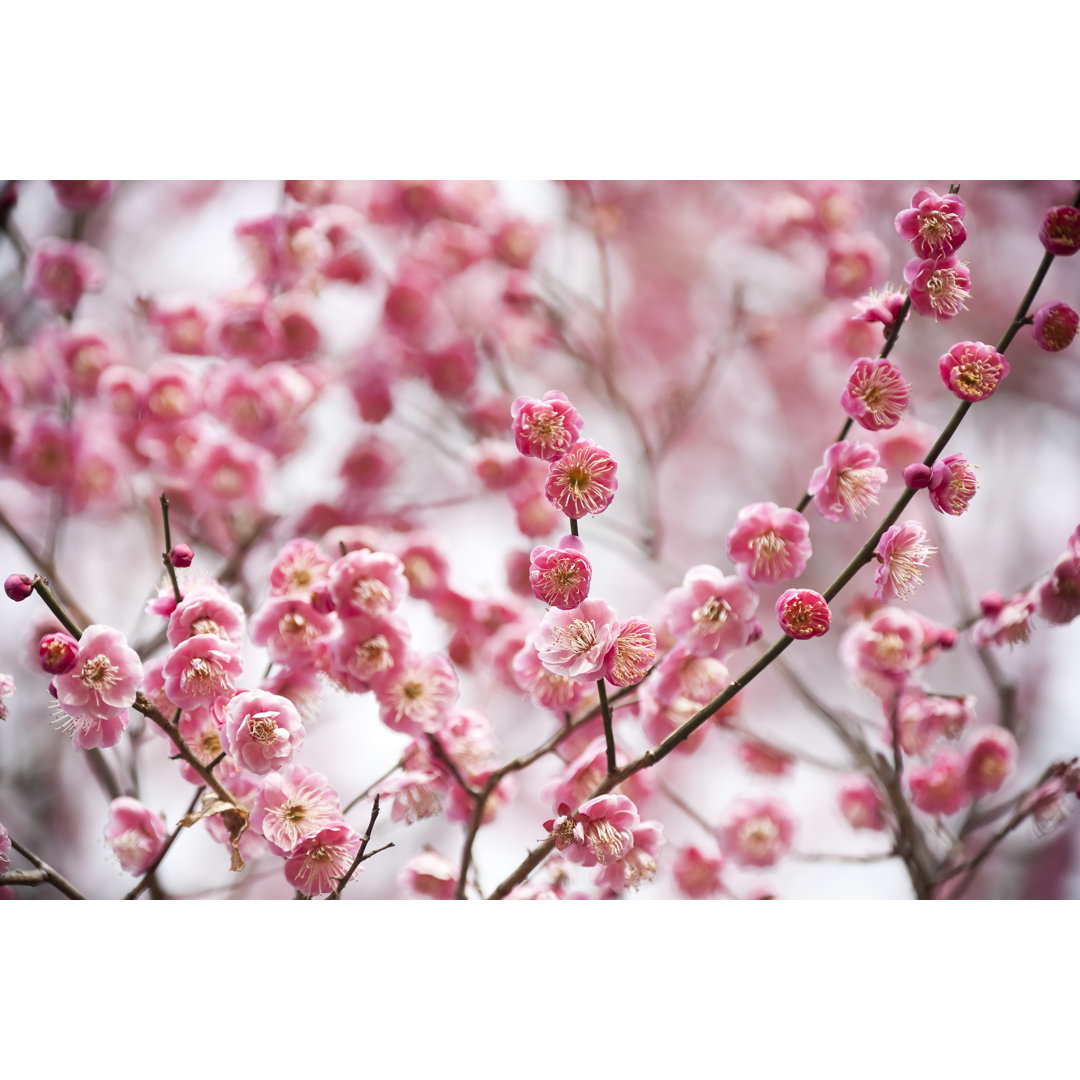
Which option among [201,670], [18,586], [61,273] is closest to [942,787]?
[201,670]

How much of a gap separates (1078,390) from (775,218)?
578mm

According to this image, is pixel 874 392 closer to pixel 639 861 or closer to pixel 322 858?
pixel 639 861

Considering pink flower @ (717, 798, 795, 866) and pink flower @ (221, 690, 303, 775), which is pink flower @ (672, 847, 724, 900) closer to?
pink flower @ (717, 798, 795, 866)

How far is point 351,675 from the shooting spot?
2.41ft

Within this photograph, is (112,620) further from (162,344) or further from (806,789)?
(806,789)

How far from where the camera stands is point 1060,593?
821 millimetres

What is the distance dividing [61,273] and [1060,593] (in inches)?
45.4

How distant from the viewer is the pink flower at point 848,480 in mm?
697

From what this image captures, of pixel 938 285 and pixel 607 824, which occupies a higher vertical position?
pixel 938 285

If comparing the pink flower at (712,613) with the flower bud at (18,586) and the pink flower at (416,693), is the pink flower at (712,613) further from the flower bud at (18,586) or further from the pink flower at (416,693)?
the flower bud at (18,586)

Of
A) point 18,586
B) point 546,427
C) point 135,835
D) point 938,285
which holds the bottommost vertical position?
point 135,835

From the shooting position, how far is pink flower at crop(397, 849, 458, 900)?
2.88 feet

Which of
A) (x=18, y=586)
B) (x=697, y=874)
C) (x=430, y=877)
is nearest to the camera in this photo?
(x=18, y=586)
